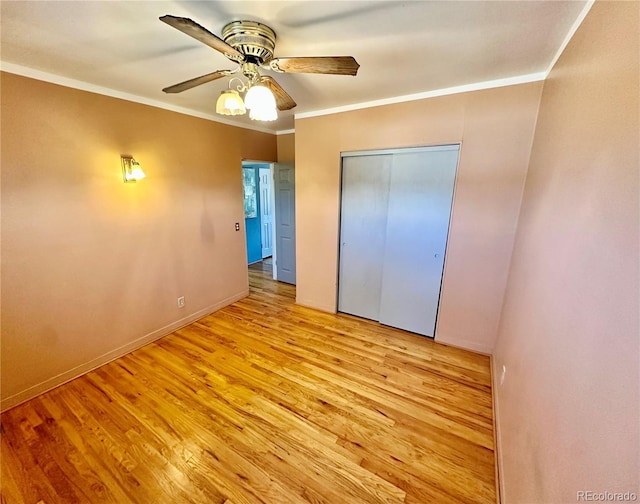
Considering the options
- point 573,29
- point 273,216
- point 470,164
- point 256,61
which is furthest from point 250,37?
point 273,216

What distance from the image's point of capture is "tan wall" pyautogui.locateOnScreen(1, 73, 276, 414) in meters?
1.89

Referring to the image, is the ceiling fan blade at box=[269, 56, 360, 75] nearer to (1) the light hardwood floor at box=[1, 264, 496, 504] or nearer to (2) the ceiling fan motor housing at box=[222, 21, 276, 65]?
(2) the ceiling fan motor housing at box=[222, 21, 276, 65]

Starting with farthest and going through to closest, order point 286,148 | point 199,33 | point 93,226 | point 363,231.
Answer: point 286,148
point 363,231
point 93,226
point 199,33

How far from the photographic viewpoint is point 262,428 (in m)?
1.78

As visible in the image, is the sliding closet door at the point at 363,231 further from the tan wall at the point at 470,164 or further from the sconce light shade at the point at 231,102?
the sconce light shade at the point at 231,102

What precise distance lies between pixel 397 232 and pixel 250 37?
2.12 metres

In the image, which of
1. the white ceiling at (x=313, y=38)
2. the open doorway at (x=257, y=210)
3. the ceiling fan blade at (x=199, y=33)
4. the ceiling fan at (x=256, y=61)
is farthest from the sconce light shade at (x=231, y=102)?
Answer: the open doorway at (x=257, y=210)

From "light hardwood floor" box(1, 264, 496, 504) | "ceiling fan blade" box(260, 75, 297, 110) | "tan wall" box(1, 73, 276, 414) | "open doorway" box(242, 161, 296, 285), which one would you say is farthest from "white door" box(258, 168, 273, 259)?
"ceiling fan blade" box(260, 75, 297, 110)

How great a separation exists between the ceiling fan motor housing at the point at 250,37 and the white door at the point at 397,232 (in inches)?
65.8

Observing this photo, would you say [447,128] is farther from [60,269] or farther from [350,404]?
[60,269]

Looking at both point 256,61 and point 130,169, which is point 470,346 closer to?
point 256,61

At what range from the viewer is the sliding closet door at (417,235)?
8.25 ft

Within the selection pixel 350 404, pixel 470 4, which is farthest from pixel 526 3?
pixel 350 404

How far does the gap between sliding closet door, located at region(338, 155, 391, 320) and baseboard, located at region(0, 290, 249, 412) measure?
186 centimetres
